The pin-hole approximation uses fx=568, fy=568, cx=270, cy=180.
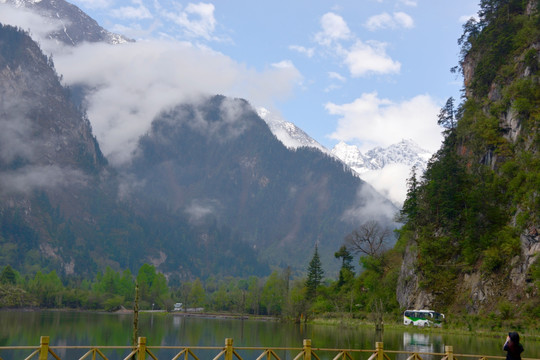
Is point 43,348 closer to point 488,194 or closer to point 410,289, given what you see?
point 488,194

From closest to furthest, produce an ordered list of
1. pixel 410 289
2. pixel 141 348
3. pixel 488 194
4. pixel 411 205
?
pixel 141 348
pixel 488 194
pixel 410 289
pixel 411 205

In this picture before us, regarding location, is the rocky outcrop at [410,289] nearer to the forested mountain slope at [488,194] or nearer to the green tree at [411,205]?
the forested mountain slope at [488,194]

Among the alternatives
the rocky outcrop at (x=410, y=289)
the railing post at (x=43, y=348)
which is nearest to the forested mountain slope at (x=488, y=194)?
the rocky outcrop at (x=410, y=289)

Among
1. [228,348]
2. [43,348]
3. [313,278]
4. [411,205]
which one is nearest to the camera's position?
[43,348]

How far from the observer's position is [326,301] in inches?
→ 5576

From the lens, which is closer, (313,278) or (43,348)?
(43,348)

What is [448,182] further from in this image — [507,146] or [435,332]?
[435,332]

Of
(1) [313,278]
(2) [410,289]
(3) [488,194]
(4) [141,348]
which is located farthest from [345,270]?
(4) [141,348]

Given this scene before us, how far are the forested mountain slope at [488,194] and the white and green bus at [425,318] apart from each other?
7.60 ft

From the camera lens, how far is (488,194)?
93.2m

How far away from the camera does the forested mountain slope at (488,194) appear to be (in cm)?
8312

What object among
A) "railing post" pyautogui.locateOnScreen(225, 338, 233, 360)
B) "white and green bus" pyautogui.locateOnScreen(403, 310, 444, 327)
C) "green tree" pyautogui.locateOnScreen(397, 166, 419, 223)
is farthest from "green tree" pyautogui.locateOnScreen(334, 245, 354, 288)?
"railing post" pyautogui.locateOnScreen(225, 338, 233, 360)

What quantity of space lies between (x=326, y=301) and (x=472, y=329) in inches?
2413

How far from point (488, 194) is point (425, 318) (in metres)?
22.9
